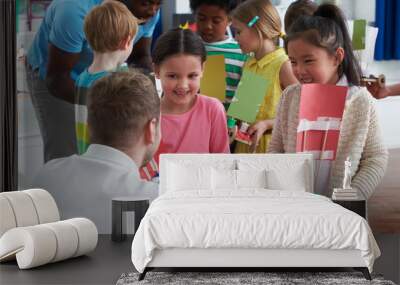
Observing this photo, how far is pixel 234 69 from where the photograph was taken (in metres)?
7.71

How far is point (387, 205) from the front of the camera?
25.4 feet

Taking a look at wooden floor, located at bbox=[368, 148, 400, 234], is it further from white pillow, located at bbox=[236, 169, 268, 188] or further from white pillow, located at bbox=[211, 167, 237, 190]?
white pillow, located at bbox=[211, 167, 237, 190]

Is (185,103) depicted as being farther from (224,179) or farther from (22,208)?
(22,208)

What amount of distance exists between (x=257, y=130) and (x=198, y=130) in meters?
0.57

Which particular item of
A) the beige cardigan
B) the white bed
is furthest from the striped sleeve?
the white bed

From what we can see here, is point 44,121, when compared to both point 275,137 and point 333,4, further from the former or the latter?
point 333,4

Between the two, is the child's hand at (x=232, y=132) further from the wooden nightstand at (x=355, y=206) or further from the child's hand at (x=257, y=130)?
the wooden nightstand at (x=355, y=206)

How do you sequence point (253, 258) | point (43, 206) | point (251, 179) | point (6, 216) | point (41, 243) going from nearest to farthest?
point (253, 258)
point (41, 243)
point (6, 216)
point (43, 206)
point (251, 179)

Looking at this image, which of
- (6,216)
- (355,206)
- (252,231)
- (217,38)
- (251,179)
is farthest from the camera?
(217,38)

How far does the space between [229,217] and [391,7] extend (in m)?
3.28

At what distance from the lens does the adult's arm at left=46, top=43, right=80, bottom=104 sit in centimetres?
782

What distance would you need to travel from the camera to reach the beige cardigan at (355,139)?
7.59 m

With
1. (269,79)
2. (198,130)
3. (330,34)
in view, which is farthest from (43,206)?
(330,34)

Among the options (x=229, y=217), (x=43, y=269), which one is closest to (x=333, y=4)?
(x=229, y=217)
